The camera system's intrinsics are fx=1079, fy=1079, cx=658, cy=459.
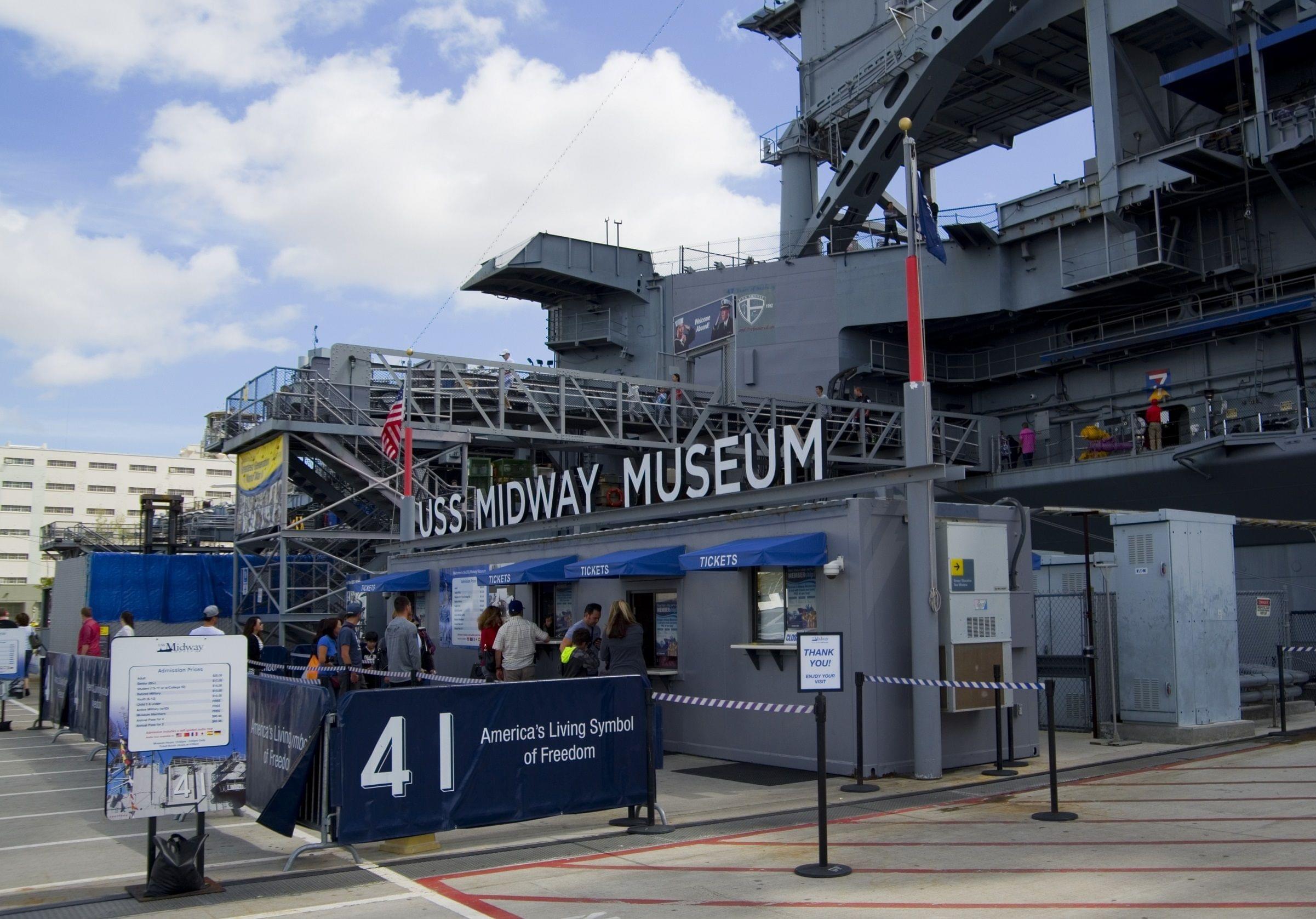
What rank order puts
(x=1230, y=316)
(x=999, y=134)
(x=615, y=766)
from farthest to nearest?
1. (x=999, y=134)
2. (x=1230, y=316)
3. (x=615, y=766)

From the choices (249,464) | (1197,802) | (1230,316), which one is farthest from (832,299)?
(1197,802)

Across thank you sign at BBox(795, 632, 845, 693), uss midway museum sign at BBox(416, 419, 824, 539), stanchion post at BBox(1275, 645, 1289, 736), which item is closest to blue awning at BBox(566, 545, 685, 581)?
uss midway museum sign at BBox(416, 419, 824, 539)

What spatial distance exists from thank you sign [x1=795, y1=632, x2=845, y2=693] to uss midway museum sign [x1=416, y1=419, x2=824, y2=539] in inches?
169

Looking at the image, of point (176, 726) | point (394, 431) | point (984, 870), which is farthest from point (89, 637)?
point (984, 870)

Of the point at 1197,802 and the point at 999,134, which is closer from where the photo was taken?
the point at 1197,802

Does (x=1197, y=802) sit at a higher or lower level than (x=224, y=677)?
lower

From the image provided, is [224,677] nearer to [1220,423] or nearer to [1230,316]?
[1220,423]

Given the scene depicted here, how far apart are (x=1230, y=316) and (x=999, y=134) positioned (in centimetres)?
1624

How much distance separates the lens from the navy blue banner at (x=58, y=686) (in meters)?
18.0

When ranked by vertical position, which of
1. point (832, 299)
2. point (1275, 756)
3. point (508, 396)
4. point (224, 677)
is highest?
point (832, 299)

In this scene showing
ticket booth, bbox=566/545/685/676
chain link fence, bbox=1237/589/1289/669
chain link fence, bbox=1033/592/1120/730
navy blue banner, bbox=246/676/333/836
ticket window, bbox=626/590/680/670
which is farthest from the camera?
chain link fence, bbox=1237/589/1289/669

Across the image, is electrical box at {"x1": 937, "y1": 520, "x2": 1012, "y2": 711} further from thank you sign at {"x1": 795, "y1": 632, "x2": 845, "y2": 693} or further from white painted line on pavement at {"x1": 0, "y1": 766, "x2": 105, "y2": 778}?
white painted line on pavement at {"x1": 0, "y1": 766, "x2": 105, "y2": 778}

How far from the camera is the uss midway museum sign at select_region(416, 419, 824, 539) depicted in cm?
1398

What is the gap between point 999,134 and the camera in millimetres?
42594
